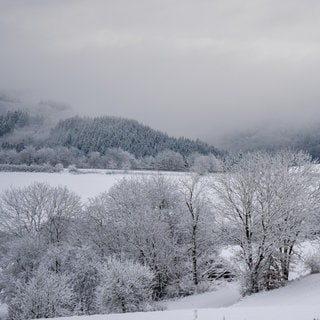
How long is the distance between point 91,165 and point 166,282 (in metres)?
150

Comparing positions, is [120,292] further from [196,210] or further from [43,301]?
[196,210]

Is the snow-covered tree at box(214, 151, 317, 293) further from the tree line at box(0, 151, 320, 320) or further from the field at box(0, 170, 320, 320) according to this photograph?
the field at box(0, 170, 320, 320)

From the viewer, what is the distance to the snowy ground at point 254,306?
1341cm

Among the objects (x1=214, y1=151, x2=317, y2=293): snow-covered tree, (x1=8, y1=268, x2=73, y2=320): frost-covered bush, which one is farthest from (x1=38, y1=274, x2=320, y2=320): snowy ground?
(x1=8, y1=268, x2=73, y2=320): frost-covered bush

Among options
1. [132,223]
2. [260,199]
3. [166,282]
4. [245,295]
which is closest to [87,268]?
[132,223]

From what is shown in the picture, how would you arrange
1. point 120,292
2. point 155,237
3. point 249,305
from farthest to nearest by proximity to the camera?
point 155,237, point 120,292, point 249,305

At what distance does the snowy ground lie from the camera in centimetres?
1341

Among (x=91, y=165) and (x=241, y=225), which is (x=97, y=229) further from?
(x=91, y=165)

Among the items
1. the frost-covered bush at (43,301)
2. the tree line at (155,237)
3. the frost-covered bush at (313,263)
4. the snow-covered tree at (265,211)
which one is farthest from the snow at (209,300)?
the frost-covered bush at (43,301)

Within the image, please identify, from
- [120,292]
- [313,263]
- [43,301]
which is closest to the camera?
[120,292]

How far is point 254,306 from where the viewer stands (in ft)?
61.4

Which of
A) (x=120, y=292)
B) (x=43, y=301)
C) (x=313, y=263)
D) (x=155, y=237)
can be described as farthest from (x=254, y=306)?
(x=155, y=237)

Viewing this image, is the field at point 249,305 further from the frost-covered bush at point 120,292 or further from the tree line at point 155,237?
the frost-covered bush at point 120,292

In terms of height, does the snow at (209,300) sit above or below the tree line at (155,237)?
below
